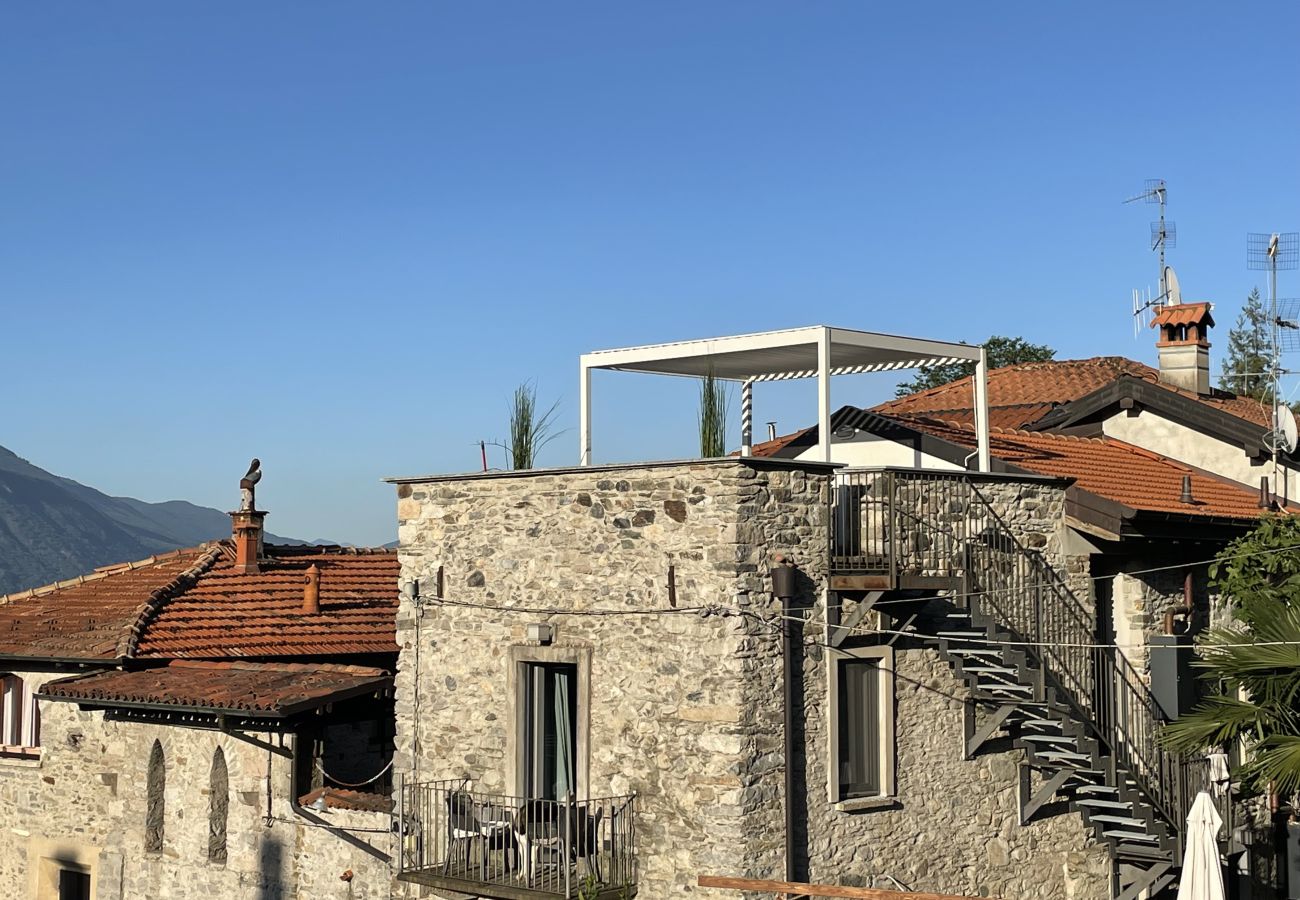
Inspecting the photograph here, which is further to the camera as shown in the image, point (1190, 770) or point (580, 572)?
point (1190, 770)

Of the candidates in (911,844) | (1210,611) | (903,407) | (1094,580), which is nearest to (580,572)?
(911,844)

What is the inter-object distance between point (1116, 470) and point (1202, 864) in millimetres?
8062

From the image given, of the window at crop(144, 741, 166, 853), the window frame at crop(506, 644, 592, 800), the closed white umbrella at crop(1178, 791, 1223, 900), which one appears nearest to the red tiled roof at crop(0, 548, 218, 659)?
the window at crop(144, 741, 166, 853)

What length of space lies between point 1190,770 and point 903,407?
11.7 metres

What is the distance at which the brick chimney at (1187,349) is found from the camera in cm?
2619

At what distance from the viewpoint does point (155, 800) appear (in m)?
19.1

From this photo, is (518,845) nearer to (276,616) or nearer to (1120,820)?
(1120,820)

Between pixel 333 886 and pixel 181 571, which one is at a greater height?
pixel 181 571

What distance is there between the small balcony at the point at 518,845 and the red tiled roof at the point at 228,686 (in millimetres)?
1722

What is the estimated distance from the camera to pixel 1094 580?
58.1 ft

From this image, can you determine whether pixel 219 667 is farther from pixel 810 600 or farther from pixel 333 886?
pixel 810 600

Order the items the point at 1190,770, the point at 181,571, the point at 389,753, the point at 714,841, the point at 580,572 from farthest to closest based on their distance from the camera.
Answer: the point at 181,571 < the point at 389,753 < the point at 1190,770 < the point at 580,572 < the point at 714,841

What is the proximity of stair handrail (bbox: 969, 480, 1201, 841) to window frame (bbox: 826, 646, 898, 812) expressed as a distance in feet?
3.75

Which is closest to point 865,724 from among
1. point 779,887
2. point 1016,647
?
point 1016,647
